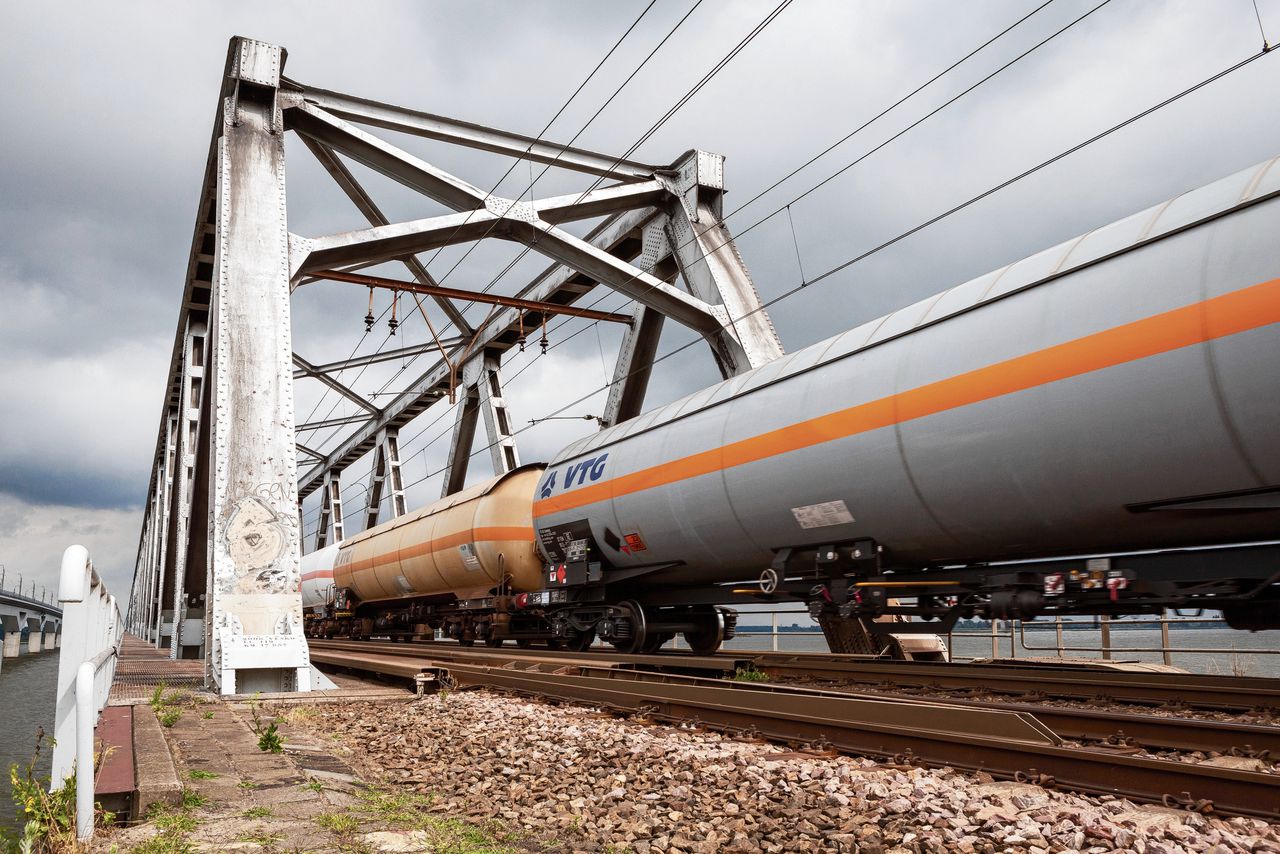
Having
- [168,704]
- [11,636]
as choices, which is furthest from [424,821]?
[11,636]

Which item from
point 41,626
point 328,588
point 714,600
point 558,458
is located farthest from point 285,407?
point 41,626

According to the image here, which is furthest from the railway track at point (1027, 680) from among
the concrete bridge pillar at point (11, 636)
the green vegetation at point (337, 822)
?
the concrete bridge pillar at point (11, 636)

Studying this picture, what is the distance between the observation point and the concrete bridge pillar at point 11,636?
64938 mm

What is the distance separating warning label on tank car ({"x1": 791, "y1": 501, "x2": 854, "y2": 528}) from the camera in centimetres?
912

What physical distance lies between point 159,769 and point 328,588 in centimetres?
2665

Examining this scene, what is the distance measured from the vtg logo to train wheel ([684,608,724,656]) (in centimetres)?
288

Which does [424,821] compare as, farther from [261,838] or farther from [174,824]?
[174,824]

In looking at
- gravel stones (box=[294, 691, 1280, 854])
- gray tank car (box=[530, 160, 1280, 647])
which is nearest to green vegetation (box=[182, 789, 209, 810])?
gravel stones (box=[294, 691, 1280, 854])

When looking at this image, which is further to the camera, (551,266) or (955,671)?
(551,266)

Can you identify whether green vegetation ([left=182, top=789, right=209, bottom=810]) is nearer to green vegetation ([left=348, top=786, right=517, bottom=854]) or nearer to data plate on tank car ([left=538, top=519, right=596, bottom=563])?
green vegetation ([left=348, top=786, right=517, bottom=854])

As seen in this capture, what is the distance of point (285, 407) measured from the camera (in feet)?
39.0

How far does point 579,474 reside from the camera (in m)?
13.9

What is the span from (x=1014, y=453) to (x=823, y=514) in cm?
234

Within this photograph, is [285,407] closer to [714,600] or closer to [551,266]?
[714,600]
